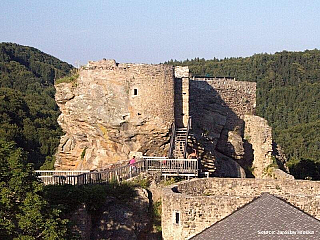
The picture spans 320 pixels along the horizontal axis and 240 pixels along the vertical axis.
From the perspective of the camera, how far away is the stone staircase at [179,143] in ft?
92.0

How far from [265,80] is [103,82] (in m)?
96.9

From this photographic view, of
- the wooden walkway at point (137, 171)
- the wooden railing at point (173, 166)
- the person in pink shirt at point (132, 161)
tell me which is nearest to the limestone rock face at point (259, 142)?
the wooden railing at point (173, 166)

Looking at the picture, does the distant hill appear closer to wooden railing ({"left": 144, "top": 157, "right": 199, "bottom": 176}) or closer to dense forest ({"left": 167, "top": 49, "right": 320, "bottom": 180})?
wooden railing ({"left": 144, "top": 157, "right": 199, "bottom": 176})

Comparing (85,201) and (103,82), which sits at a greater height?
(103,82)

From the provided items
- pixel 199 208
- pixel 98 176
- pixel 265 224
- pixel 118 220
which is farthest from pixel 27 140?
pixel 265 224

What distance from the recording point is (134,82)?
88.1 ft

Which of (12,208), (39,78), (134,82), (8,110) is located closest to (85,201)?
(12,208)

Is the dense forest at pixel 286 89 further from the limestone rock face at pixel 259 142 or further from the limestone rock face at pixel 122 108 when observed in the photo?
the limestone rock face at pixel 122 108

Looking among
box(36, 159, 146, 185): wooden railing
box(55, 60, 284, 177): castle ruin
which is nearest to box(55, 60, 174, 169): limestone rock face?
box(55, 60, 284, 177): castle ruin

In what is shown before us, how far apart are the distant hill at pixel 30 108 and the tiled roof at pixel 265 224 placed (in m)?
17.6

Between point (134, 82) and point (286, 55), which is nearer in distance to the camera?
point (134, 82)

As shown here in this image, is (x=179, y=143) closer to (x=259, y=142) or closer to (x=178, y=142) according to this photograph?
(x=178, y=142)

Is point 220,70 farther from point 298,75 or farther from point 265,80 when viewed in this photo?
point 298,75

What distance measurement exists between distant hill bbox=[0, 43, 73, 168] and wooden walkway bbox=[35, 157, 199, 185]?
9566mm
